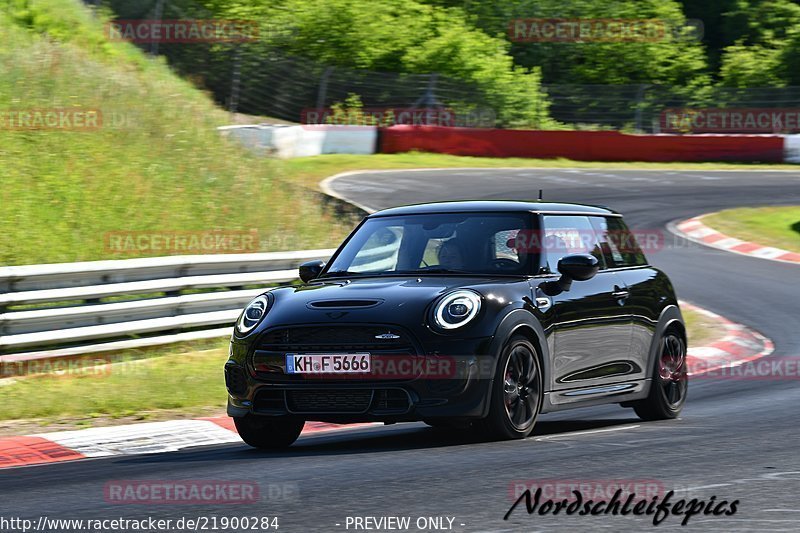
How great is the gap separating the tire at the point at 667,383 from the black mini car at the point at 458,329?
0.02m

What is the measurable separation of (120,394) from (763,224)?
608 inches

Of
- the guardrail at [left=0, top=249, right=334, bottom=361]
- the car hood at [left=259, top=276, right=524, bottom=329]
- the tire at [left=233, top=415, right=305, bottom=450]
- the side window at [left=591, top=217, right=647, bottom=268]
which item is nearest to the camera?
the car hood at [left=259, top=276, right=524, bottom=329]

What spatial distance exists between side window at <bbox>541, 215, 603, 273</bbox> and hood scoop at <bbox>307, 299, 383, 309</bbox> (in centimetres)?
133

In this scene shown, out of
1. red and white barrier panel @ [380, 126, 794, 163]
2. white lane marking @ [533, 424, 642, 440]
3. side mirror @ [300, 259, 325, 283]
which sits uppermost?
side mirror @ [300, 259, 325, 283]

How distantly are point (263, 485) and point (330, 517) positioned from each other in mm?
901

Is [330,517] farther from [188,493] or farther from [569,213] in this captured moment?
[569,213]

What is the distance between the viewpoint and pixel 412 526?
4941 mm

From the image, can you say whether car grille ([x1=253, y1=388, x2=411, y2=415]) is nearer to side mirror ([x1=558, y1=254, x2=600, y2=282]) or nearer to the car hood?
the car hood

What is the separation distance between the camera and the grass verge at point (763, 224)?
2112 centimetres

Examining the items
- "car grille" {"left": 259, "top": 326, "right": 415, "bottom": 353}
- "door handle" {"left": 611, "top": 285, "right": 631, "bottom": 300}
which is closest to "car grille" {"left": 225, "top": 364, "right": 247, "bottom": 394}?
"car grille" {"left": 259, "top": 326, "right": 415, "bottom": 353}

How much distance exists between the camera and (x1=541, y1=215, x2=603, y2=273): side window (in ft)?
26.4
